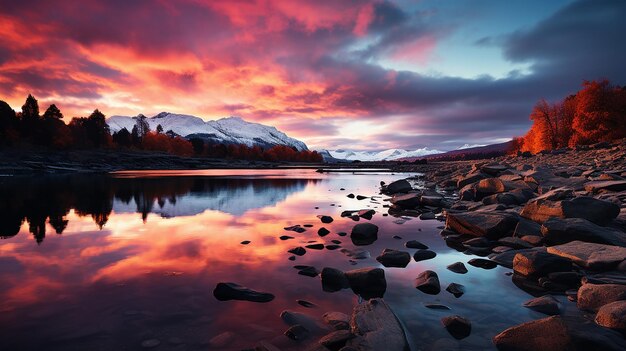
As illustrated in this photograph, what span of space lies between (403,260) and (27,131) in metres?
129

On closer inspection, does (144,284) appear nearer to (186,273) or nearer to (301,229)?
(186,273)

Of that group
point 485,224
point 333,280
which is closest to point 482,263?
point 485,224

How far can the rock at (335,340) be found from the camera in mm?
4922

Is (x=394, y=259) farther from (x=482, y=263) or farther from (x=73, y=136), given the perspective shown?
(x=73, y=136)

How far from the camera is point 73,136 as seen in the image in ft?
367

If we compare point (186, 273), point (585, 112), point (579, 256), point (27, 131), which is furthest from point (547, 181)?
point (27, 131)

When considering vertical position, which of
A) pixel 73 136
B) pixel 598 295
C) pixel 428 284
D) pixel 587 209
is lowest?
pixel 428 284

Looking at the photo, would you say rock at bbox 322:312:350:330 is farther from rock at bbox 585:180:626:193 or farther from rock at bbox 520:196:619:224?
rock at bbox 585:180:626:193

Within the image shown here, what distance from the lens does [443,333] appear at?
5.43 m

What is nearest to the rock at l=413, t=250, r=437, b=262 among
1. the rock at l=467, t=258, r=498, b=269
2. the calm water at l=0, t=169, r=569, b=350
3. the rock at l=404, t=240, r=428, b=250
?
the calm water at l=0, t=169, r=569, b=350

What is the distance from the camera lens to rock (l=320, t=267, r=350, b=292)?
7559 mm

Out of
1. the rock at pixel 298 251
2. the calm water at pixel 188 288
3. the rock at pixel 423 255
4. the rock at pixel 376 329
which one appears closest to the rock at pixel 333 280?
the calm water at pixel 188 288

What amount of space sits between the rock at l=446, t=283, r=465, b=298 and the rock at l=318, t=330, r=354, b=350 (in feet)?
11.0

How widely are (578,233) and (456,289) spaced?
5.07 metres
